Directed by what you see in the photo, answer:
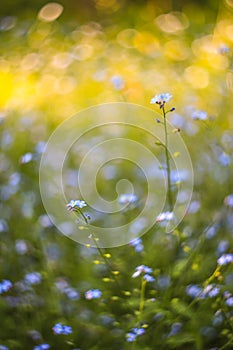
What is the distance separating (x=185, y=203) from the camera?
2486mm

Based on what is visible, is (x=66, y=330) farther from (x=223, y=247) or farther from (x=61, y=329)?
(x=223, y=247)

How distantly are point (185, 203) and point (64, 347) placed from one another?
0.92 meters

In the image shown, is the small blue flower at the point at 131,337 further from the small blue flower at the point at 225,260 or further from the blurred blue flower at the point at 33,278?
the blurred blue flower at the point at 33,278

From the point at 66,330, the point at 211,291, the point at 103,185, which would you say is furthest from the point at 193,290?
the point at 103,185

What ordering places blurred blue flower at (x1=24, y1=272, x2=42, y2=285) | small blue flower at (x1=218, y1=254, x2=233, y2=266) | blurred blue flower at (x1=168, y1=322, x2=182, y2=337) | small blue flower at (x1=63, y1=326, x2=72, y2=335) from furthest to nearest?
blurred blue flower at (x1=24, y1=272, x2=42, y2=285) → blurred blue flower at (x1=168, y1=322, x2=182, y2=337) → small blue flower at (x1=63, y1=326, x2=72, y2=335) → small blue flower at (x1=218, y1=254, x2=233, y2=266)

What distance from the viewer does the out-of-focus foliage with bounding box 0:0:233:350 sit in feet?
6.74

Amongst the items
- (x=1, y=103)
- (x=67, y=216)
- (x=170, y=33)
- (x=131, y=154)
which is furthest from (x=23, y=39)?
(x=67, y=216)

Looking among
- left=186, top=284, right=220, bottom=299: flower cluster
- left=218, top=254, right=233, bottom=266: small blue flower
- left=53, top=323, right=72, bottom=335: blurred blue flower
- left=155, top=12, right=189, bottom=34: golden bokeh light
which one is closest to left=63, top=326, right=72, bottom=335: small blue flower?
left=53, top=323, right=72, bottom=335: blurred blue flower

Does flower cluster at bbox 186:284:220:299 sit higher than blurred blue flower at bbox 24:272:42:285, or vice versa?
blurred blue flower at bbox 24:272:42:285

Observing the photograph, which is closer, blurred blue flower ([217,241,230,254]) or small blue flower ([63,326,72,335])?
small blue flower ([63,326,72,335])

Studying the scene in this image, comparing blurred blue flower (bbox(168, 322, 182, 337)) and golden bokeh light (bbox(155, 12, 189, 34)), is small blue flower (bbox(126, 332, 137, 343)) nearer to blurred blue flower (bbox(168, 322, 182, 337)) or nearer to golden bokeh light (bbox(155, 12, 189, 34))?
blurred blue flower (bbox(168, 322, 182, 337))

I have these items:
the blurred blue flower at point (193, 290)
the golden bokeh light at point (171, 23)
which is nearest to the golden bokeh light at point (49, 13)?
the golden bokeh light at point (171, 23)

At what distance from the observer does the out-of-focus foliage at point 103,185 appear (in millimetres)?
2055

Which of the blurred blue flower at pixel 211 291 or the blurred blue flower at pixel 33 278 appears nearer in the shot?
the blurred blue flower at pixel 211 291
